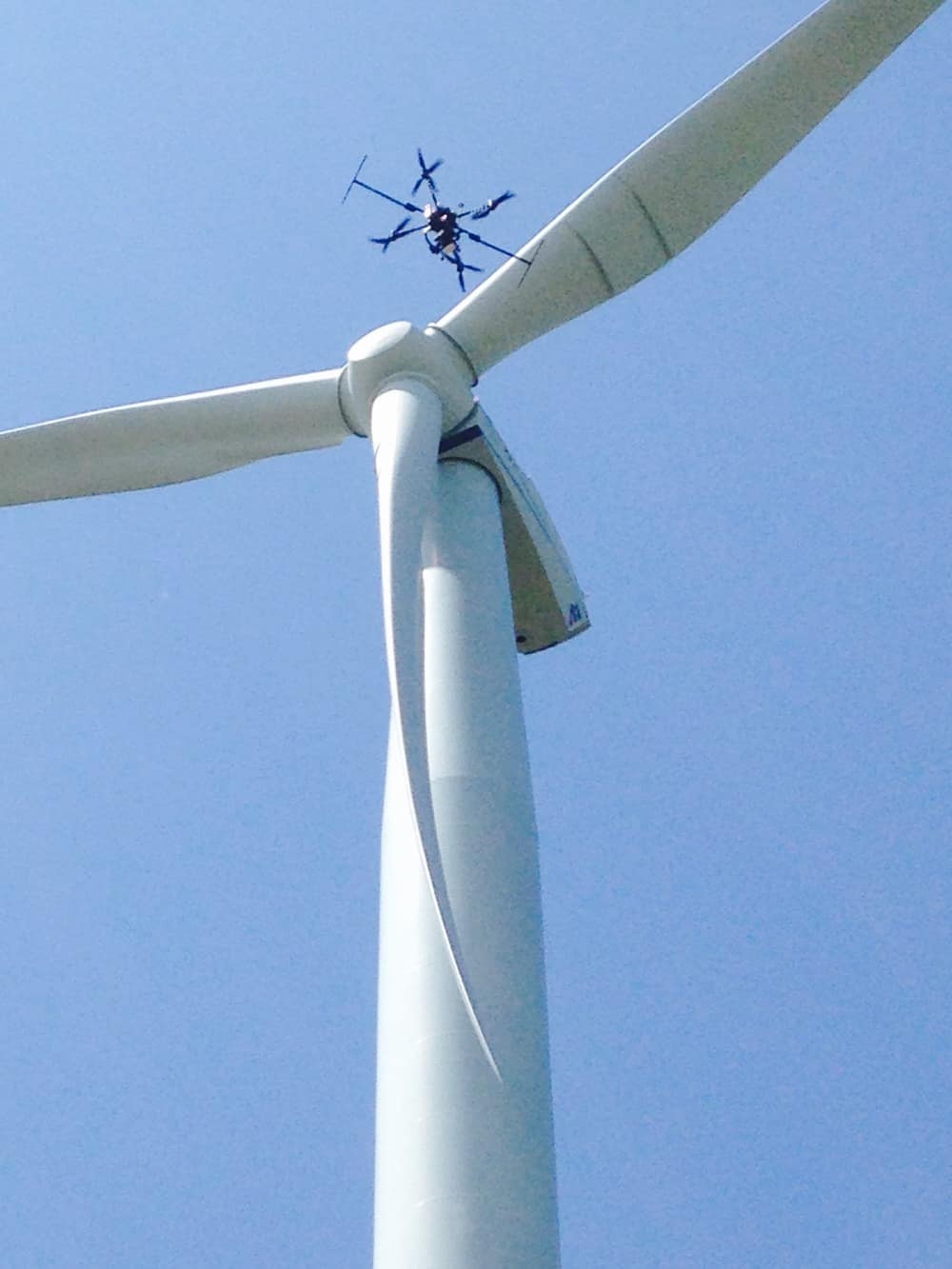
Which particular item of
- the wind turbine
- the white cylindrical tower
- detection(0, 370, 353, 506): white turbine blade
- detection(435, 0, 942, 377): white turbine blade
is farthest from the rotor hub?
the white cylindrical tower

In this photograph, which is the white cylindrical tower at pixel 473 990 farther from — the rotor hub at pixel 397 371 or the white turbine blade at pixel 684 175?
the white turbine blade at pixel 684 175

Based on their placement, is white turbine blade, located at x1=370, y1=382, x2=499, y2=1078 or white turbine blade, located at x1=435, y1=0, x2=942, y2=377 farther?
white turbine blade, located at x1=435, y1=0, x2=942, y2=377

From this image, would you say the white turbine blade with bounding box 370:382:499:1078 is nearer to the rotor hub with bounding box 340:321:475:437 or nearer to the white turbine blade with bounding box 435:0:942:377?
the rotor hub with bounding box 340:321:475:437

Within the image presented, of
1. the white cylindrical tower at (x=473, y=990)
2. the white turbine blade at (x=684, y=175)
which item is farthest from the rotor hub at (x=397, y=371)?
the white cylindrical tower at (x=473, y=990)

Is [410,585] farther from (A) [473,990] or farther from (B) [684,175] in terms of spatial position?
(B) [684,175]

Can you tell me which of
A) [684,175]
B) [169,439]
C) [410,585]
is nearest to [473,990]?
[410,585]
